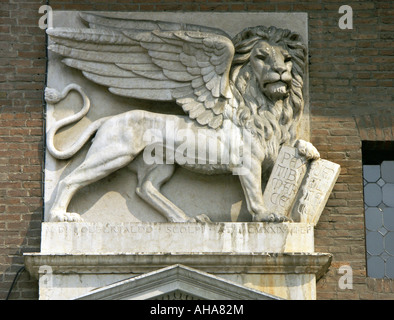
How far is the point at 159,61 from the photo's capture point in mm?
11297

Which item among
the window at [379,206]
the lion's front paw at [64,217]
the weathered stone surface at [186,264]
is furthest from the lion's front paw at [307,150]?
the lion's front paw at [64,217]

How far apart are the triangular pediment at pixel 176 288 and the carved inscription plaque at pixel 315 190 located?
0.99 m

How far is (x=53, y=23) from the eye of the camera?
11641 mm

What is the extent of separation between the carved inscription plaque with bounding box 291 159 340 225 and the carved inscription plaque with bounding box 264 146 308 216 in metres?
0.07

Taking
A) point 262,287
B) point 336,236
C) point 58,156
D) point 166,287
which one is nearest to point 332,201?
point 336,236

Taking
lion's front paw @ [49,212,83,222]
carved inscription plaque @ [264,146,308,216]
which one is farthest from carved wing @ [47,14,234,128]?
lion's front paw @ [49,212,83,222]

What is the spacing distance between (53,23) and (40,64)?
1.43 ft

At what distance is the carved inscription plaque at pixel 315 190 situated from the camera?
35.7 ft

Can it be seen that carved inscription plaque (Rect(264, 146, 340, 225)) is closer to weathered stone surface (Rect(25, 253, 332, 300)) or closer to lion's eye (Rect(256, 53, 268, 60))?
weathered stone surface (Rect(25, 253, 332, 300))

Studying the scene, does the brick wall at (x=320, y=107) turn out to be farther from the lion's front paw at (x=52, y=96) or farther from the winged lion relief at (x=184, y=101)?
the winged lion relief at (x=184, y=101)

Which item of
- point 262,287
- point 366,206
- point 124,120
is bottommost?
point 262,287

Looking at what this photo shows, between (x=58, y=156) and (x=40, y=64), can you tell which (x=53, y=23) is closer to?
(x=40, y=64)

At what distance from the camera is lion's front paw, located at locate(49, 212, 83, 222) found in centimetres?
1074

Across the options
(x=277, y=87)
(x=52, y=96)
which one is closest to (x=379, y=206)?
(x=277, y=87)
